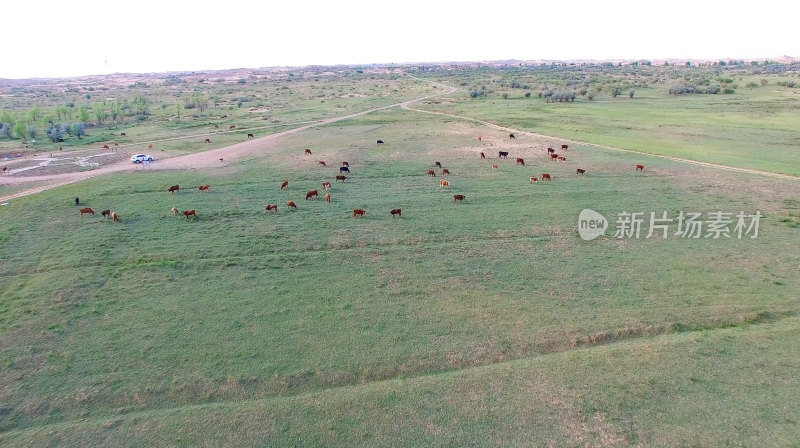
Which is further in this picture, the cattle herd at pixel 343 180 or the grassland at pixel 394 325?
the cattle herd at pixel 343 180

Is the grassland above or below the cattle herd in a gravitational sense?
below

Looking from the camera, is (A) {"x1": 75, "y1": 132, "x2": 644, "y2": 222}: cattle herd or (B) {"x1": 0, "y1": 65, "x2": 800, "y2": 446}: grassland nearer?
(B) {"x1": 0, "y1": 65, "x2": 800, "y2": 446}: grassland

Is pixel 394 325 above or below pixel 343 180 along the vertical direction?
below

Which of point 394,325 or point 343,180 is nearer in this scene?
point 394,325

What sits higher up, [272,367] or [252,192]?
[252,192]

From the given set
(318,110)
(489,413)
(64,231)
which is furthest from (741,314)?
(318,110)

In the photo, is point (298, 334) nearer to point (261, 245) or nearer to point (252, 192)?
point (261, 245)

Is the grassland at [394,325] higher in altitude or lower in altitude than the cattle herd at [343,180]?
lower

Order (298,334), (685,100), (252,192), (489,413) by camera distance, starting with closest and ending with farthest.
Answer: (489,413) < (298,334) < (252,192) < (685,100)
